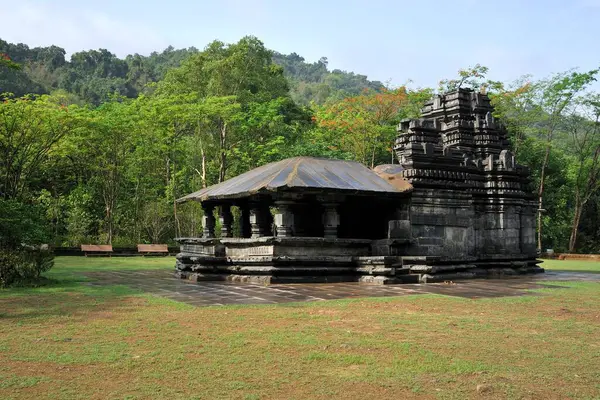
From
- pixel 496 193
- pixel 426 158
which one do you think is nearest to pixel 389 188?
pixel 426 158

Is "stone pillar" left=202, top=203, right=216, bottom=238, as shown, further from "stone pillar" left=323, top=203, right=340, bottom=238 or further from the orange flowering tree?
the orange flowering tree

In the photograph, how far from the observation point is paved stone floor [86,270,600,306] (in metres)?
9.53

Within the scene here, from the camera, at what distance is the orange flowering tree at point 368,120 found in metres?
33.7

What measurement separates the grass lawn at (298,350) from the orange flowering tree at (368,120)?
25.6 meters

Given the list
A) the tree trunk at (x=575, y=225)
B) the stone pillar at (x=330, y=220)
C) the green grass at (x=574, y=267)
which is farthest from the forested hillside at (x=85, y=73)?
the stone pillar at (x=330, y=220)

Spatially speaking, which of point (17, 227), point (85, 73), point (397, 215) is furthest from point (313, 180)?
point (85, 73)

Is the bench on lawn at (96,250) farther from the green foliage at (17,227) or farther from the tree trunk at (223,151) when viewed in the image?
the green foliage at (17,227)

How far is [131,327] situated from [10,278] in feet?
19.3

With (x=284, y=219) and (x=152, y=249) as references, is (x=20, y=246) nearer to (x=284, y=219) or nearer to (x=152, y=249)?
(x=284, y=219)

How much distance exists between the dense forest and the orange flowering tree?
0.28 ft

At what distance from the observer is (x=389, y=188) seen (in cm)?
1409

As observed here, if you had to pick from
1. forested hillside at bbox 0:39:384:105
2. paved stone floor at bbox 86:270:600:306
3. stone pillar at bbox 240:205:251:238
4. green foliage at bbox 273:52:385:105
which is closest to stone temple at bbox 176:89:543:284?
paved stone floor at bbox 86:270:600:306

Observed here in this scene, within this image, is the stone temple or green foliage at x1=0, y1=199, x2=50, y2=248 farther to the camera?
the stone temple

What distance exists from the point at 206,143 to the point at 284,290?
2329cm
